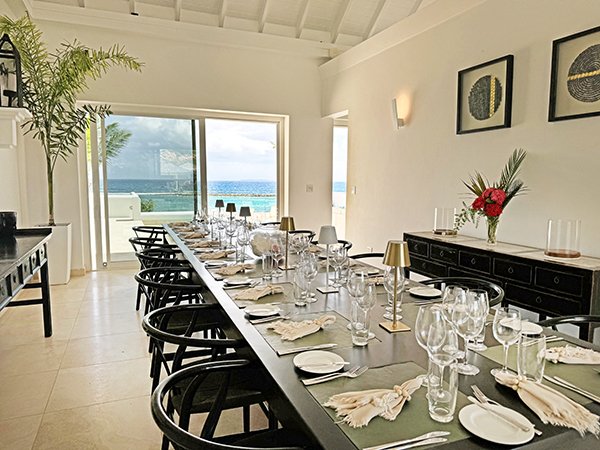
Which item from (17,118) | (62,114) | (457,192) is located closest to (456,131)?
(457,192)

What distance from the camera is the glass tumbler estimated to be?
1.27 m

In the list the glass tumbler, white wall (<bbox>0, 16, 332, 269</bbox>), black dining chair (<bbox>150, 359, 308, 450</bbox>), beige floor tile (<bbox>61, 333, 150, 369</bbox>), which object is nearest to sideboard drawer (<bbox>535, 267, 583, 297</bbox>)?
the glass tumbler

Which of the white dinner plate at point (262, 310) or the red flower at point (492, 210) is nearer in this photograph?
the white dinner plate at point (262, 310)

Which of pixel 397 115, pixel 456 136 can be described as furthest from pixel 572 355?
pixel 397 115

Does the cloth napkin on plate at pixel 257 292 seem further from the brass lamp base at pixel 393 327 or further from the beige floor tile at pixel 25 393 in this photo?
the beige floor tile at pixel 25 393

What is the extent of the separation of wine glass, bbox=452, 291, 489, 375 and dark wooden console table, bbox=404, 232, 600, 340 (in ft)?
4.84

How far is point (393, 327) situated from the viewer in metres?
1.74

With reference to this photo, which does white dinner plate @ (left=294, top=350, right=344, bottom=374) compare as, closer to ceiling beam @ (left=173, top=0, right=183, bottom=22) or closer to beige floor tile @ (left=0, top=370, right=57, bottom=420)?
beige floor tile @ (left=0, top=370, right=57, bottom=420)

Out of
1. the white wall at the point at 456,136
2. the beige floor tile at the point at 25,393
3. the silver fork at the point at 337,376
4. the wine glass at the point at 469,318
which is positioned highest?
the white wall at the point at 456,136

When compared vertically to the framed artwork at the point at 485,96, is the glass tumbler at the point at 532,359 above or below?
below

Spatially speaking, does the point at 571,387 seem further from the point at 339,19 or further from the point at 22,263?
the point at 339,19

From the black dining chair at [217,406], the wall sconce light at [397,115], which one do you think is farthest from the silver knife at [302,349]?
the wall sconce light at [397,115]

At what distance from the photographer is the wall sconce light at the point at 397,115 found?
5.14 m

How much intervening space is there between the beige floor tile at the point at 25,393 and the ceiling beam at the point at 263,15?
5388 millimetres
